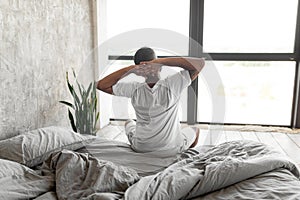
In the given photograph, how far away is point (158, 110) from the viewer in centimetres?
165

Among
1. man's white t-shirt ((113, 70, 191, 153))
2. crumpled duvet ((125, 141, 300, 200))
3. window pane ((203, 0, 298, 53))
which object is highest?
window pane ((203, 0, 298, 53))

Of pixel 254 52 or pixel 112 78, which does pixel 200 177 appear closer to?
pixel 112 78

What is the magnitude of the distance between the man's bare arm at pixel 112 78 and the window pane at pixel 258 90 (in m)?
2.16

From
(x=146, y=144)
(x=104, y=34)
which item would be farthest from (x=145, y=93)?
(x=104, y=34)

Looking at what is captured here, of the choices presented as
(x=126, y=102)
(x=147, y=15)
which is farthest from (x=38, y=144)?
(x=147, y=15)

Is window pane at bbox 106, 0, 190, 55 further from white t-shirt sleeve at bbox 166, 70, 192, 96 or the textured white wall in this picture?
white t-shirt sleeve at bbox 166, 70, 192, 96

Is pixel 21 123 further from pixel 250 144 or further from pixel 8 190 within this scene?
pixel 250 144

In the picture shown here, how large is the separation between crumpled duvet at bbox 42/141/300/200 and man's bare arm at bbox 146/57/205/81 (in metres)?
0.54

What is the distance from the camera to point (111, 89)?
6.03 feet

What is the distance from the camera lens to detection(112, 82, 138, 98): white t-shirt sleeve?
1712 mm

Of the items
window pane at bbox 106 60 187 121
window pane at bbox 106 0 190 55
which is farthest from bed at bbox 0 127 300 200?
window pane at bbox 106 0 190 55

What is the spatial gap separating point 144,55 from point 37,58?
3.85ft

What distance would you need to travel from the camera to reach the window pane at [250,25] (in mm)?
3602

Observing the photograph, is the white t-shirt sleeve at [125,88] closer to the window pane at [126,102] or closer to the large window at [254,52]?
the window pane at [126,102]
